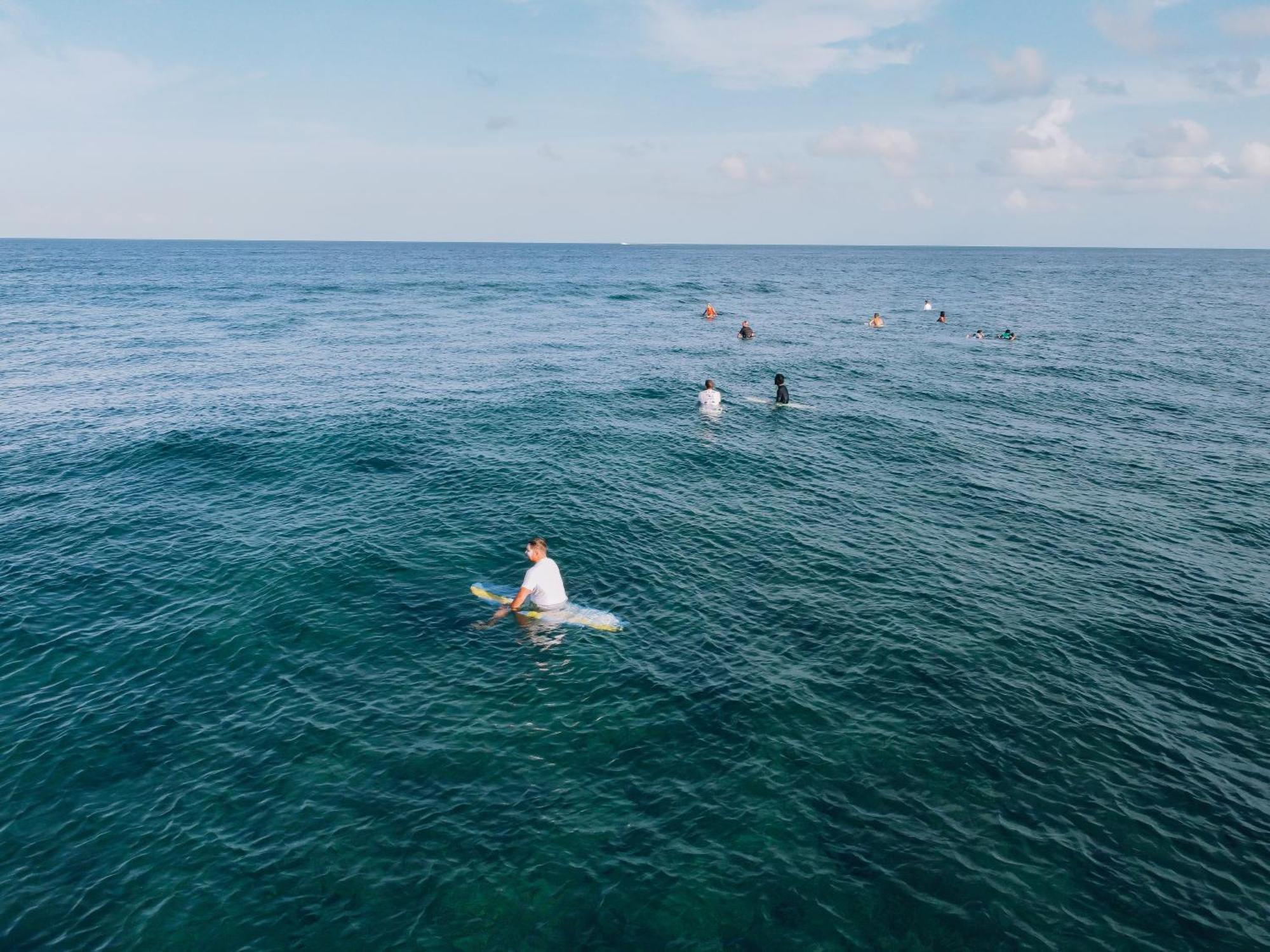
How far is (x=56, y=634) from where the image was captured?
24.2m

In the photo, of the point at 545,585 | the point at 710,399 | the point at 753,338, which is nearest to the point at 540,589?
the point at 545,585

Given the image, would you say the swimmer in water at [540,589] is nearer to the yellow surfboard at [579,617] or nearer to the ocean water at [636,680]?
the yellow surfboard at [579,617]

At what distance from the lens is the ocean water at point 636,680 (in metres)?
15.2

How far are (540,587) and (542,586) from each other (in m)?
0.06

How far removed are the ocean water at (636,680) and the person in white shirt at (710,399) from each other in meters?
1.58

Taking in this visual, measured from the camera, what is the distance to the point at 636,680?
22578 millimetres

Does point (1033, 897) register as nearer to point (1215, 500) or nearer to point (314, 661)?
point (314, 661)

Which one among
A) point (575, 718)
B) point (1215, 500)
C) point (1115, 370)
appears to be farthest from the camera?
point (1115, 370)

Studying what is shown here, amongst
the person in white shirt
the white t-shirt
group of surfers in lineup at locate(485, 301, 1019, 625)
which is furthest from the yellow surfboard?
the person in white shirt

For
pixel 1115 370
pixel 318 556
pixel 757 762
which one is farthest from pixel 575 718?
pixel 1115 370

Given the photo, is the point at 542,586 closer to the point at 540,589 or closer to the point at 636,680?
the point at 540,589

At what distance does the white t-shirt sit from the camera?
2497 cm

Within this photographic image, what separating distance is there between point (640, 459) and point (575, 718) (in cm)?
2402

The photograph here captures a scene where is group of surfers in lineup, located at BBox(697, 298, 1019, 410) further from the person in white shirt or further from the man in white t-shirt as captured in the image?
the man in white t-shirt
